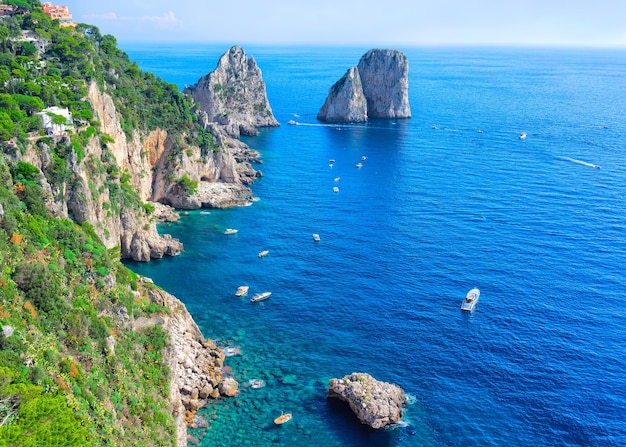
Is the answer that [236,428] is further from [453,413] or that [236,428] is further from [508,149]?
[508,149]

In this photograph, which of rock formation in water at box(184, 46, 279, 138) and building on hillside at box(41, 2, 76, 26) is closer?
building on hillside at box(41, 2, 76, 26)

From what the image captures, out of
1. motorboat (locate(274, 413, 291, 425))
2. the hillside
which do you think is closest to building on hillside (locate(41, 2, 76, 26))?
the hillside

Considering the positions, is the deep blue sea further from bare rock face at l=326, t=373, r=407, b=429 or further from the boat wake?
bare rock face at l=326, t=373, r=407, b=429

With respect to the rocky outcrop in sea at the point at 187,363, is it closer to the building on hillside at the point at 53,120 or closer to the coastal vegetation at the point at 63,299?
the coastal vegetation at the point at 63,299

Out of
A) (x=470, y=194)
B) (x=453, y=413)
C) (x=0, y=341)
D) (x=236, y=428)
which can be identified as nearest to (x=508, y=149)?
(x=470, y=194)

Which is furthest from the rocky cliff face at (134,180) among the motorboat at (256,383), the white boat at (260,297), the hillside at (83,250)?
the motorboat at (256,383)

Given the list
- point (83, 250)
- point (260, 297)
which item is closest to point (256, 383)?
point (260, 297)

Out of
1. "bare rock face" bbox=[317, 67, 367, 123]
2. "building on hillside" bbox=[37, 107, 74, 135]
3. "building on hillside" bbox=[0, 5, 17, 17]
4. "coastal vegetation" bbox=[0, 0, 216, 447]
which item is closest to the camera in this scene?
"coastal vegetation" bbox=[0, 0, 216, 447]
